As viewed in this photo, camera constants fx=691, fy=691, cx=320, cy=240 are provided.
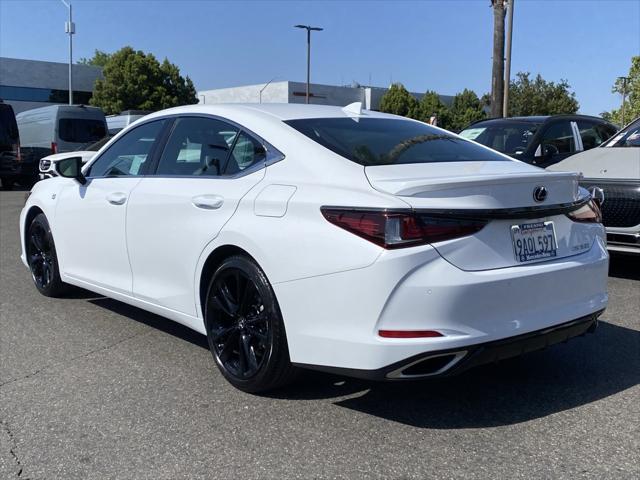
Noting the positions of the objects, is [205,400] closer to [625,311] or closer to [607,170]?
[625,311]

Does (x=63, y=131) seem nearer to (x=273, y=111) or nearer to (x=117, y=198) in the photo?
(x=117, y=198)

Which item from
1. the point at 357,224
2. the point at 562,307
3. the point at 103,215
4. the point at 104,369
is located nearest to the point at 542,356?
the point at 562,307

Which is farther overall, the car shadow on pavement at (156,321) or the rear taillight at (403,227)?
the car shadow on pavement at (156,321)

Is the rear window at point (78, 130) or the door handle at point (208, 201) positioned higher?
the rear window at point (78, 130)

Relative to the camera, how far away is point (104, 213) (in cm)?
482

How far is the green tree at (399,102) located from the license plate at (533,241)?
49897 mm

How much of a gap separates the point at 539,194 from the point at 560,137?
5932 millimetres

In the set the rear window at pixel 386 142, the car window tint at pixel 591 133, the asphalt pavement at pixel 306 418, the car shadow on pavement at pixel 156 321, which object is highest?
the car window tint at pixel 591 133

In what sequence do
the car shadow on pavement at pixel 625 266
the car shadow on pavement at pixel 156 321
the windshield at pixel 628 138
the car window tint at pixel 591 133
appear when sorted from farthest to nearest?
the car window tint at pixel 591 133, the windshield at pixel 628 138, the car shadow on pavement at pixel 625 266, the car shadow on pavement at pixel 156 321

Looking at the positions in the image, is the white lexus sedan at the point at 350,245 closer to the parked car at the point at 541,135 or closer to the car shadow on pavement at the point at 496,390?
the car shadow on pavement at the point at 496,390

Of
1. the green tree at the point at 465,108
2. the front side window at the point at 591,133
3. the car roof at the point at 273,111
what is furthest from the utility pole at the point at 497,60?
the green tree at the point at 465,108

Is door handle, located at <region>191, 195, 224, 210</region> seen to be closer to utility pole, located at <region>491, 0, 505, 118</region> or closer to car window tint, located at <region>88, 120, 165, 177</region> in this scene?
car window tint, located at <region>88, 120, 165, 177</region>

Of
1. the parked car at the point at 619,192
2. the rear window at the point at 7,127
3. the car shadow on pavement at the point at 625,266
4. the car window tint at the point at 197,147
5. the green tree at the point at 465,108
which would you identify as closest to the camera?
the car window tint at the point at 197,147

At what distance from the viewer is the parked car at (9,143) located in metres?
18.9
